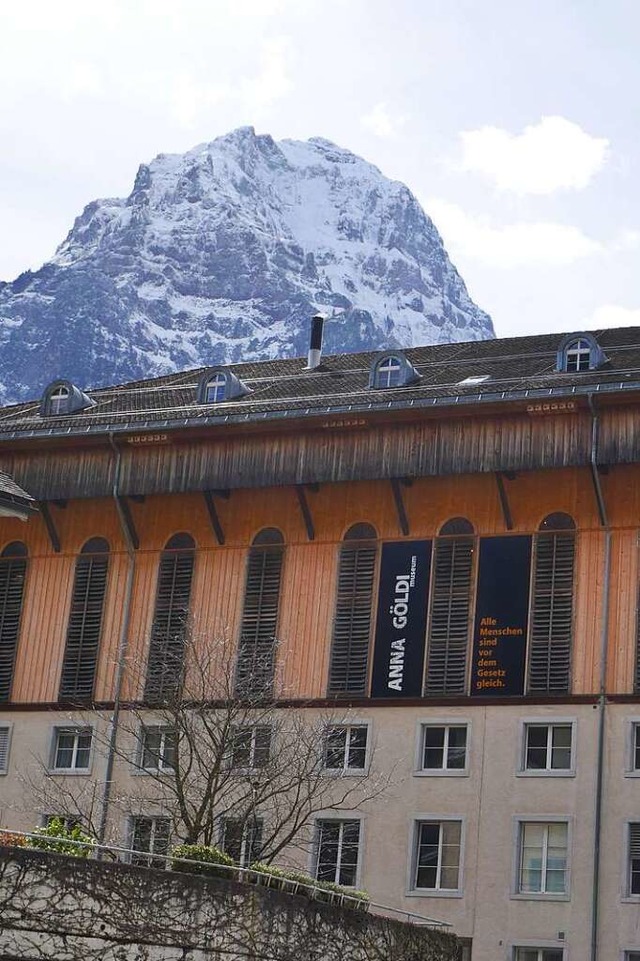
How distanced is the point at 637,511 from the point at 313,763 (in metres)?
11.5

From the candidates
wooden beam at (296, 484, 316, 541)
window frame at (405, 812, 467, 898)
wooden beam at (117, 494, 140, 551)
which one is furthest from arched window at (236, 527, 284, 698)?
window frame at (405, 812, 467, 898)

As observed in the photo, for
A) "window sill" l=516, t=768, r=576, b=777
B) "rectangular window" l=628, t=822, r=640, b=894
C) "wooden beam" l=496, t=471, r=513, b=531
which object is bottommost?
"rectangular window" l=628, t=822, r=640, b=894

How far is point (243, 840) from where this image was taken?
50281 millimetres

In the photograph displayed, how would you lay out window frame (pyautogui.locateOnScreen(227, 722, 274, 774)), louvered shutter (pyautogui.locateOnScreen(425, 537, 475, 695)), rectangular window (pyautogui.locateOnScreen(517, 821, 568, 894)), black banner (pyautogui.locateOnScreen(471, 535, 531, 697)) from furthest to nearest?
1. louvered shutter (pyautogui.locateOnScreen(425, 537, 475, 695))
2. black banner (pyautogui.locateOnScreen(471, 535, 531, 697))
3. rectangular window (pyautogui.locateOnScreen(517, 821, 568, 894))
4. window frame (pyautogui.locateOnScreen(227, 722, 274, 774))

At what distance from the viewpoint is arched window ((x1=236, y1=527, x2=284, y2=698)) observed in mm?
53625

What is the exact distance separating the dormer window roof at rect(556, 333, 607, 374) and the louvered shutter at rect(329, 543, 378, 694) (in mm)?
8299

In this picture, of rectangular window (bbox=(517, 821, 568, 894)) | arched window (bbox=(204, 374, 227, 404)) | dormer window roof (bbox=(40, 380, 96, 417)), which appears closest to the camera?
rectangular window (bbox=(517, 821, 568, 894))

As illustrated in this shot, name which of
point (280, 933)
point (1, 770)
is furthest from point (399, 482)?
point (280, 933)

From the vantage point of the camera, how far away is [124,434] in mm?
57156

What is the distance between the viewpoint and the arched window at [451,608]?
52.0 meters

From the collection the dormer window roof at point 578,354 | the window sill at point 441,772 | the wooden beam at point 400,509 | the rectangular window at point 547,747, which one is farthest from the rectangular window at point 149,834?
the dormer window roof at point 578,354

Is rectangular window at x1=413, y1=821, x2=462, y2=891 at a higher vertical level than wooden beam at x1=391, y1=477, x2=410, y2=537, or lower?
lower

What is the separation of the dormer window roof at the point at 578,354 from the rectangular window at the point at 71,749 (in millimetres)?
18594

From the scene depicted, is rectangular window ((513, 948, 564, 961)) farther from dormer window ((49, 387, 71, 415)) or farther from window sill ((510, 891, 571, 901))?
dormer window ((49, 387, 71, 415))
